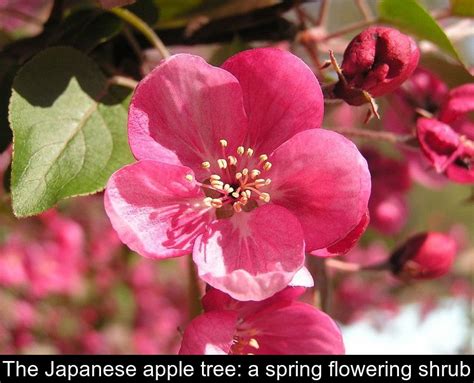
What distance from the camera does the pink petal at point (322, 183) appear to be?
704mm

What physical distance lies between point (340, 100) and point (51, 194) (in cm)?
33

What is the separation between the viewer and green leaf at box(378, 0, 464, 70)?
2.89 feet

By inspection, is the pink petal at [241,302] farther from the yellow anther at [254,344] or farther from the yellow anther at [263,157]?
the yellow anther at [263,157]

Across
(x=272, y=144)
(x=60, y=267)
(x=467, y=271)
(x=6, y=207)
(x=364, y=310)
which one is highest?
(x=272, y=144)

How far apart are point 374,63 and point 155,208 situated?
0.29 metres

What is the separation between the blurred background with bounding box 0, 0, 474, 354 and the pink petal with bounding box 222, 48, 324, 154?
4.6 inches

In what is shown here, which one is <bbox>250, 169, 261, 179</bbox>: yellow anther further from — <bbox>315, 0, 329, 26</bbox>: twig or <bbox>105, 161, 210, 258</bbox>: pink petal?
<bbox>315, 0, 329, 26</bbox>: twig

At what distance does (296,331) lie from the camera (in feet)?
2.58

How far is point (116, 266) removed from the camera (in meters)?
2.66

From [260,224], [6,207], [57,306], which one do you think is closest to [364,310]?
[57,306]

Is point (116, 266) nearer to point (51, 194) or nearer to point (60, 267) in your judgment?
point (60, 267)

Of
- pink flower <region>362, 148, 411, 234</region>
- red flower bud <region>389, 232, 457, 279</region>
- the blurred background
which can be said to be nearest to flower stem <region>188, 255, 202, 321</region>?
the blurred background

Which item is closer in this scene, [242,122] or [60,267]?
[242,122]

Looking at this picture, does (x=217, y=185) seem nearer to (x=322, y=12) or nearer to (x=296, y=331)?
(x=296, y=331)
